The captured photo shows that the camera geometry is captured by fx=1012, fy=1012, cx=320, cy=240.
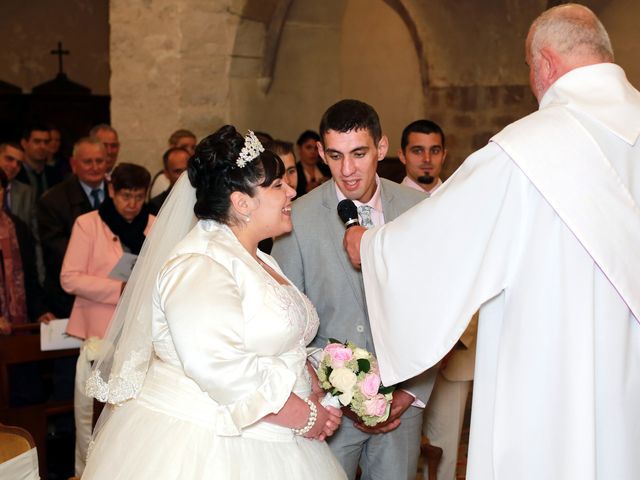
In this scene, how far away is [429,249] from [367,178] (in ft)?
1.79

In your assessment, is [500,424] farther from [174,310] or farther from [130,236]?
[130,236]

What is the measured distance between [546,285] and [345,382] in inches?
26.4

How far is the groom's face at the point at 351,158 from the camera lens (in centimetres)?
340

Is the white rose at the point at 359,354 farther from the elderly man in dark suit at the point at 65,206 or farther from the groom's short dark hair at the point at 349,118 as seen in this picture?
the elderly man in dark suit at the point at 65,206

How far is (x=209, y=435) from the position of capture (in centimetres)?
294

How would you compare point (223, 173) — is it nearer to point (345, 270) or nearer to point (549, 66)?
point (345, 270)

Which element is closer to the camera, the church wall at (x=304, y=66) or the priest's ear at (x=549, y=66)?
the priest's ear at (x=549, y=66)

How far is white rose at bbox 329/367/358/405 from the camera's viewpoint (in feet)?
10.1

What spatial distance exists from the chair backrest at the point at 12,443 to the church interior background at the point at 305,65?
4675mm

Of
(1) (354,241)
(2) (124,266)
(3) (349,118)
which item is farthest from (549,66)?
(2) (124,266)

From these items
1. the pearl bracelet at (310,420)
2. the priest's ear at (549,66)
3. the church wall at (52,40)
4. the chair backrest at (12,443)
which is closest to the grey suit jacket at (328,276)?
the pearl bracelet at (310,420)

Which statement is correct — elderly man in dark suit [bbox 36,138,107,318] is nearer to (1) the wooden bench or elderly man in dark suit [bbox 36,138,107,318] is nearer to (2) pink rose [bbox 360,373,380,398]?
(1) the wooden bench

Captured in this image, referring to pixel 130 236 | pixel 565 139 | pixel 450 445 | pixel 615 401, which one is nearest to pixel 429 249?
pixel 565 139

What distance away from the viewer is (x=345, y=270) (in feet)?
11.3
